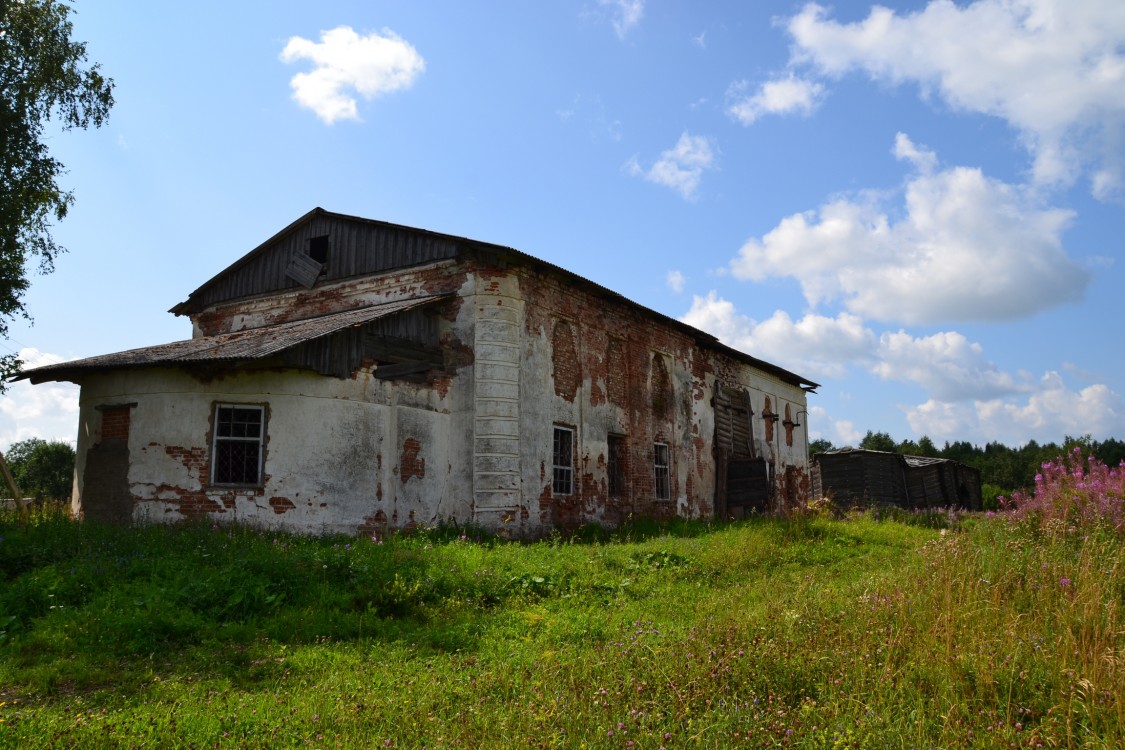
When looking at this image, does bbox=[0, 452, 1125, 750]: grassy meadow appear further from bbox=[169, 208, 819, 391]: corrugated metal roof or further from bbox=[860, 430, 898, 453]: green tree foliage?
bbox=[860, 430, 898, 453]: green tree foliage

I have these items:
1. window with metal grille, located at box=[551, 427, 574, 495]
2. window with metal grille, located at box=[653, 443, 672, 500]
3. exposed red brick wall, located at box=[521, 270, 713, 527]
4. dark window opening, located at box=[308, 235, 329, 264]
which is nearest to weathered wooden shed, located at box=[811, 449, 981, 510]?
exposed red brick wall, located at box=[521, 270, 713, 527]

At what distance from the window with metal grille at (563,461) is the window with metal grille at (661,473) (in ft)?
12.6

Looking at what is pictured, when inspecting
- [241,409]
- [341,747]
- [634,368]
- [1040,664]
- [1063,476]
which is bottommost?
[341,747]

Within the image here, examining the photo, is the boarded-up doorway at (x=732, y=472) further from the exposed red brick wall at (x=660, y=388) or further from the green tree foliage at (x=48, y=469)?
the green tree foliage at (x=48, y=469)

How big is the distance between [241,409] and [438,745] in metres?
10.5

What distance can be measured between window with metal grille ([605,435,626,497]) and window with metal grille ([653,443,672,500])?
1571 millimetres

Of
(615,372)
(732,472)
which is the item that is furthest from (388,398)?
(732,472)

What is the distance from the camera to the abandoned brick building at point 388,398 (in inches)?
538

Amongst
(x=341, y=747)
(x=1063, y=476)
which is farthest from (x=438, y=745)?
(x=1063, y=476)

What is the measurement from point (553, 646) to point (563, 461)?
9905 mm

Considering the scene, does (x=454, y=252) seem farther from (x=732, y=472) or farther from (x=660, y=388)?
(x=732, y=472)

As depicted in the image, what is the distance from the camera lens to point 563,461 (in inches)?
681

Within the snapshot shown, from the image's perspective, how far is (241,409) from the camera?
45.4 feet

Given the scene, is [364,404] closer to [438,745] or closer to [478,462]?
[478,462]
